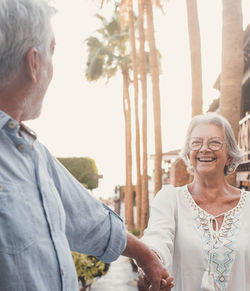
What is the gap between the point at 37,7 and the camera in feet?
4.60

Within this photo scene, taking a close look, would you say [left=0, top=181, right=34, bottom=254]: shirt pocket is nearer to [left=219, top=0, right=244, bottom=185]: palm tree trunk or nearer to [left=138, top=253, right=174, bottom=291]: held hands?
Result: [left=138, top=253, right=174, bottom=291]: held hands

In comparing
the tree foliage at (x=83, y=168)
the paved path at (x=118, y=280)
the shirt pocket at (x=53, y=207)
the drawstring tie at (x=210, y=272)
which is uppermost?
the shirt pocket at (x=53, y=207)

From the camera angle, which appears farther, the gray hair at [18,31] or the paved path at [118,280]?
the paved path at [118,280]

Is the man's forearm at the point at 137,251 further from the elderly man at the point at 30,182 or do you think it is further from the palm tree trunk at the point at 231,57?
the palm tree trunk at the point at 231,57

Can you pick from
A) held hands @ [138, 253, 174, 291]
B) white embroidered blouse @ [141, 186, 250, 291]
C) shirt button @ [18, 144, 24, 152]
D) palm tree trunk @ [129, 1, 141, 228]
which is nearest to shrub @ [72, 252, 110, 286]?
white embroidered blouse @ [141, 186, 250, 291]

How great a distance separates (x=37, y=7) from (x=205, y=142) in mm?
1801

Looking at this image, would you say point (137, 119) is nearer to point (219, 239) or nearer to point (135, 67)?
point (135, 67)

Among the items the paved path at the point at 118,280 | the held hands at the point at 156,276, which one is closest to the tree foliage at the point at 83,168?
the paved path at the point at 118,280

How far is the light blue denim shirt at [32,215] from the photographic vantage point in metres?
1.19

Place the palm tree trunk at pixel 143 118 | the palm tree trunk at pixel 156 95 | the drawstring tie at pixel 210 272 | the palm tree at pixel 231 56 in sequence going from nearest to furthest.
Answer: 1. the drawstring tie at pixel 210 272
2. the palm tree at pixel 231 56
3. the palm tree trunk at pixel 156 95
4. the palm tree trunk at pixel 143 118

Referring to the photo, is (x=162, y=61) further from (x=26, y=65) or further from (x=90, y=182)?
(x=26, y=65)

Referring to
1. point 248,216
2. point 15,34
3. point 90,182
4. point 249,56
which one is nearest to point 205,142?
point 248,216

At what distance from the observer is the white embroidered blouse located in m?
2.47

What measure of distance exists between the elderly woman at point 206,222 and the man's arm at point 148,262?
1.07 feet
